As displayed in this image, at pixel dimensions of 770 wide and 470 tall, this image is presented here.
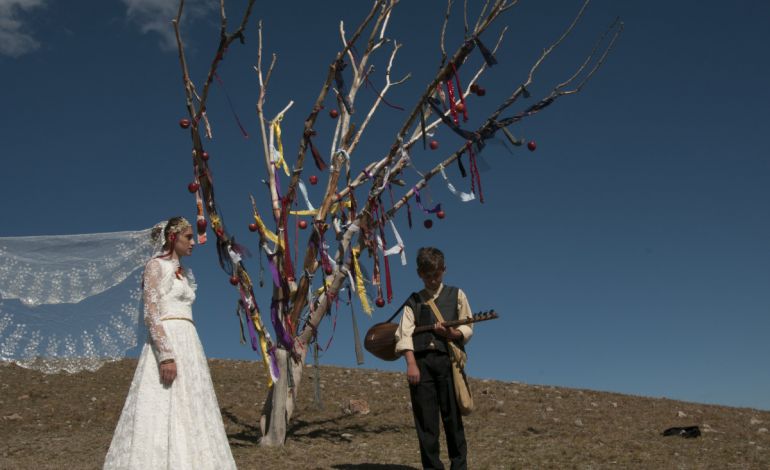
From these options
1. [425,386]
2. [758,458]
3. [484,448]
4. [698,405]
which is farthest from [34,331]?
[698,405]

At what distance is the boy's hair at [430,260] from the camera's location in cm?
666

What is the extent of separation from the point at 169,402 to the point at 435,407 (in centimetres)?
227

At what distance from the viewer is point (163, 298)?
6098 millimetres

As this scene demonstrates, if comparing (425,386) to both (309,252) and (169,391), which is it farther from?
(309,252)

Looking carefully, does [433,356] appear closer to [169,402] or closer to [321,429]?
[169,402]

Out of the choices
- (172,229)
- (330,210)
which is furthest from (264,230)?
(172,229)

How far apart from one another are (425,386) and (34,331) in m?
3.47

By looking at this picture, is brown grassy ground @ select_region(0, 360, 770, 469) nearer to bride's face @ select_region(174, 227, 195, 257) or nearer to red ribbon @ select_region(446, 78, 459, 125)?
bride's face @ select_region(174, 227, 195, 257)

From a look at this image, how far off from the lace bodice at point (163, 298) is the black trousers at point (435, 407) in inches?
80.7

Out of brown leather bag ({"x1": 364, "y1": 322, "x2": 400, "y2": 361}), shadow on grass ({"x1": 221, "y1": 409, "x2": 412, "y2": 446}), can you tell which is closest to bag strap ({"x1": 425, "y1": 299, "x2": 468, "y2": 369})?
brown leather bag ({"x1": 364, "y1": 322, "x2": 400, "y2": 361})

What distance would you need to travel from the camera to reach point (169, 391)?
19.5 ft

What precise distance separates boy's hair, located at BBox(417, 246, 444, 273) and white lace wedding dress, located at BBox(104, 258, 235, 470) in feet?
6.57

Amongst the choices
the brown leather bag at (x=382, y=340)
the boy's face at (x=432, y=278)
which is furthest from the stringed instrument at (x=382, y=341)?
the boy's face at (x=432, y=278)

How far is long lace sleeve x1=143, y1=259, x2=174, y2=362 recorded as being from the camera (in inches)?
232
